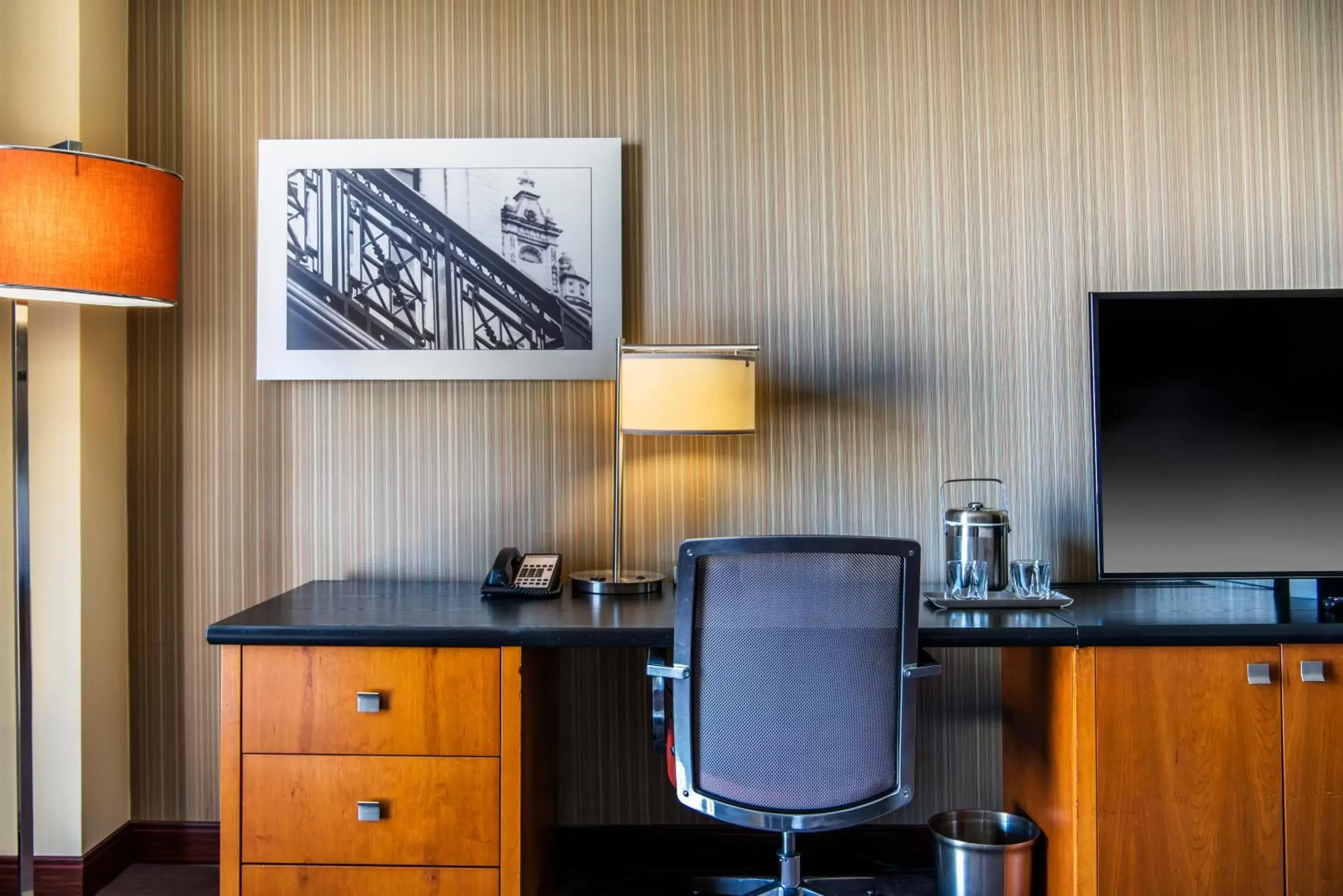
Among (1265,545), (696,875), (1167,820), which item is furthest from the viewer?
(696,875)

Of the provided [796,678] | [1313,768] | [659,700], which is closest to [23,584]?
[659,700]

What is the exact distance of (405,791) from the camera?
1.86 metres

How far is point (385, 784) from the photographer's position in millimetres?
1856

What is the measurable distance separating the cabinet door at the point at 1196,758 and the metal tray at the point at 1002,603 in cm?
21

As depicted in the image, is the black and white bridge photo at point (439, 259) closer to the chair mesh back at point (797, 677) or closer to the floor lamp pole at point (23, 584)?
the floor lamp pole at point (23, 584)

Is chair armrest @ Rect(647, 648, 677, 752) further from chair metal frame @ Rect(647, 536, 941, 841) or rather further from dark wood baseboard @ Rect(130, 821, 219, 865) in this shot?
dark wood baseboard @ Rect(130, 821, 219, 865)

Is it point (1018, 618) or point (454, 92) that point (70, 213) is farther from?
point (1018, 618)

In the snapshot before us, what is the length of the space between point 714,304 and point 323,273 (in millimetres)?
1037

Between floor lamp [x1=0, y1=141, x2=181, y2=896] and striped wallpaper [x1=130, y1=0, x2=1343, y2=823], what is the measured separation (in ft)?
1.39

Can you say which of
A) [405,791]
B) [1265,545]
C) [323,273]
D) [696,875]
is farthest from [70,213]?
[1265,545]

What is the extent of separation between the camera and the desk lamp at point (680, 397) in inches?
83.7

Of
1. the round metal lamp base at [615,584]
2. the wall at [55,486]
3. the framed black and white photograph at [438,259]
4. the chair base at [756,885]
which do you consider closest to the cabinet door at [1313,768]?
the chair base at [756,885]

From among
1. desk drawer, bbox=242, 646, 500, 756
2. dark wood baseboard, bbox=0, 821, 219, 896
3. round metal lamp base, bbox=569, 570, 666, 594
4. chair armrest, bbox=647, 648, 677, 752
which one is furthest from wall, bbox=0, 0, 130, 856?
chair armrest, bbox=647, 648, 677, 752

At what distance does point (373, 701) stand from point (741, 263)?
54.9 inches
